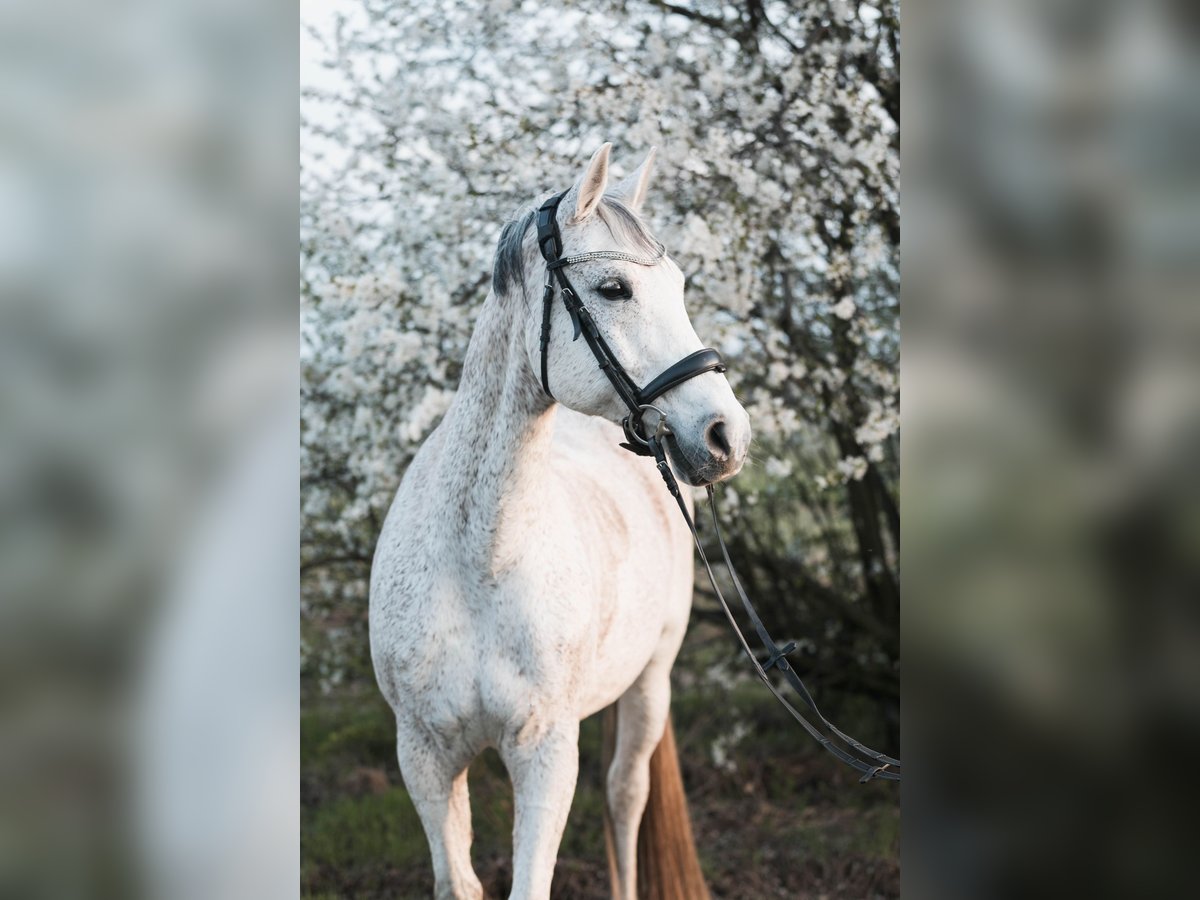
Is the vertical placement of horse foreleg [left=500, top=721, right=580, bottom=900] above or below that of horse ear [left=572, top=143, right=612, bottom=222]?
below

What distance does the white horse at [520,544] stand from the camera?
153cm

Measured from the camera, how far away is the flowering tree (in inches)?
114

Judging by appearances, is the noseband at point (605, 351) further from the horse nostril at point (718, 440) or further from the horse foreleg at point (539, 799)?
the horse foreleg at point (539, 799)

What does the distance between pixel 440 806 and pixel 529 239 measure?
102 centimetres

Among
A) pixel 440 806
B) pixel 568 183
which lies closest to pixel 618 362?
pixel 440 806

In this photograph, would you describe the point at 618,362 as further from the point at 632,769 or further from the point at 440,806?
the point at 632,769

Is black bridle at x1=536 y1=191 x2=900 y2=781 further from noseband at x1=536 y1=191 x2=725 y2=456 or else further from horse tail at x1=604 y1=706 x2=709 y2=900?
horse tail at x1=604 y1=706 x2=709 y2=900

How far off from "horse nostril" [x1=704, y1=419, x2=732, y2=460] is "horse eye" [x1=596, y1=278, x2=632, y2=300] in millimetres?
259

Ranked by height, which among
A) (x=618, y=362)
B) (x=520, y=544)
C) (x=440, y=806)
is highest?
(x=618, y=362)

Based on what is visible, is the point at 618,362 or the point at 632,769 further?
the point at 632,769

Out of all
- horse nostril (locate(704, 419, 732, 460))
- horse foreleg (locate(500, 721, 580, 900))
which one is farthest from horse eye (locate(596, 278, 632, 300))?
horse foreleg (locate(500, 721, 580, 900))

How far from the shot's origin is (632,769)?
2480 mm
